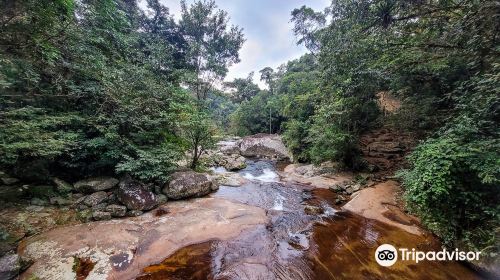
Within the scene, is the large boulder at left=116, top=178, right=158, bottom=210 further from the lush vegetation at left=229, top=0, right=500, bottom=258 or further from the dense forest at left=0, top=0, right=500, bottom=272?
the lush vegetation at left=229, top=0, right=500, bottom=258

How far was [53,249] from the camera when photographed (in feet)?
13.6

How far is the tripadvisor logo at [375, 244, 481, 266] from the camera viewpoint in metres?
4.25

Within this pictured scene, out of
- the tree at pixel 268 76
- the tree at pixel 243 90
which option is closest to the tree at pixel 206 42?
the tree at pixel 268 76

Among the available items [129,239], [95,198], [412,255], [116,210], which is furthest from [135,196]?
[412,255]

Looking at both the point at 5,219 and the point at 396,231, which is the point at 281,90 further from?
the point at 5,219

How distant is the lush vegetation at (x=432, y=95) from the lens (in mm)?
3986

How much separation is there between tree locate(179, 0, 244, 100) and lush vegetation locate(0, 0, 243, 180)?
226 cm

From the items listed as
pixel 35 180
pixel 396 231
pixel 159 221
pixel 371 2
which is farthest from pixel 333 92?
pixel 35 180

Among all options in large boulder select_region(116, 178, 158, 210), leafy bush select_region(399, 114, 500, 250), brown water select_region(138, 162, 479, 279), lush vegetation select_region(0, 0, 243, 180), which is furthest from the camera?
large boulder select_region(116, 178, 158, 210)

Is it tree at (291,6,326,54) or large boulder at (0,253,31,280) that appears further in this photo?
tree at (291,6,326,54)

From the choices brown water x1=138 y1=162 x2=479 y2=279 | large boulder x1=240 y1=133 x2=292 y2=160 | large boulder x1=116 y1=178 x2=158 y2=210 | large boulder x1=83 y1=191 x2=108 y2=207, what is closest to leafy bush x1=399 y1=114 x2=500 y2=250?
brown water x1=138 y1=162 x2=479 y2=279

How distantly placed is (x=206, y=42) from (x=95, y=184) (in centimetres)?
1021

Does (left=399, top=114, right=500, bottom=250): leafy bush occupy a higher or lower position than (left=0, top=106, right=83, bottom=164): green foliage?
lower

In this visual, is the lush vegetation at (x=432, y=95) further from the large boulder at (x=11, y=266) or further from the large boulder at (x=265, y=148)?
the large boulder at (x=11, y=266)
